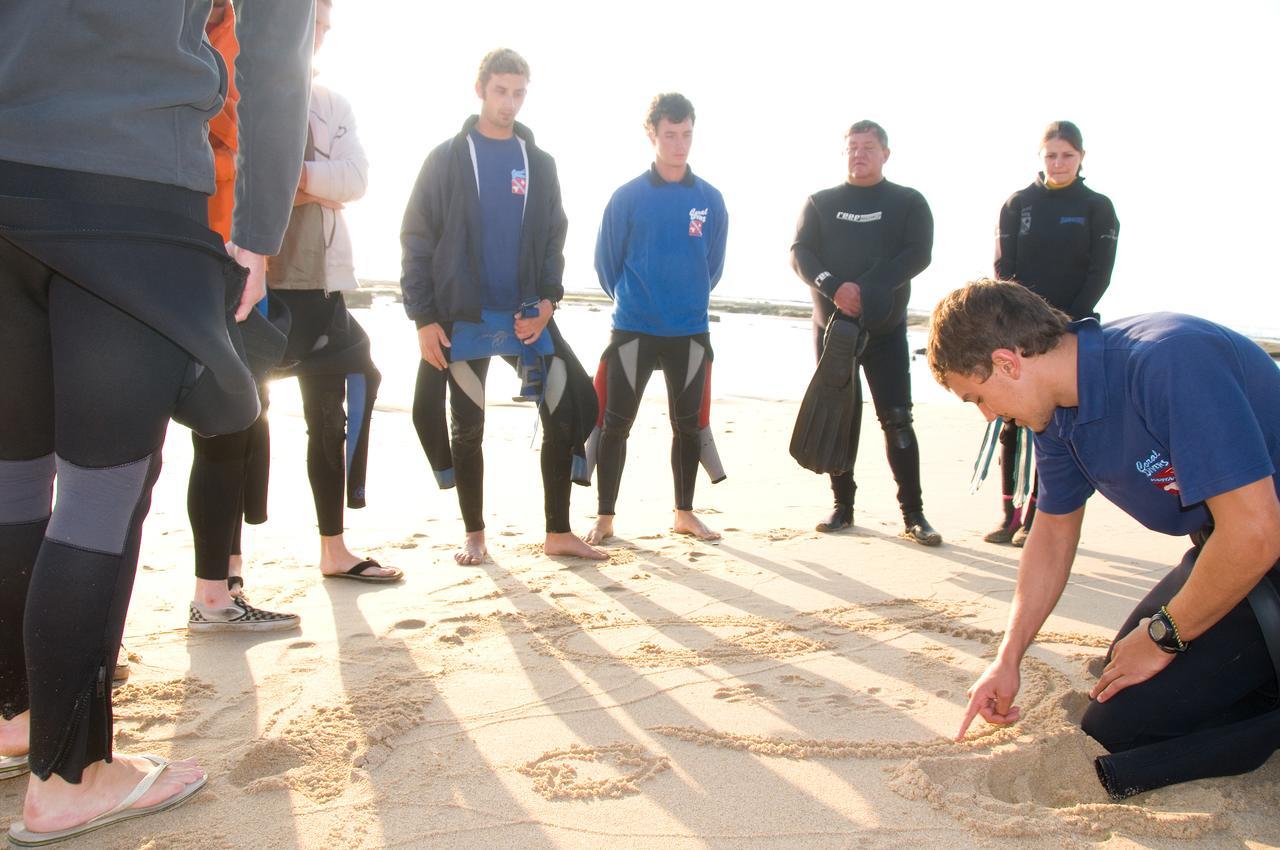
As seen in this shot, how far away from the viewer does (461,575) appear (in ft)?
12.4

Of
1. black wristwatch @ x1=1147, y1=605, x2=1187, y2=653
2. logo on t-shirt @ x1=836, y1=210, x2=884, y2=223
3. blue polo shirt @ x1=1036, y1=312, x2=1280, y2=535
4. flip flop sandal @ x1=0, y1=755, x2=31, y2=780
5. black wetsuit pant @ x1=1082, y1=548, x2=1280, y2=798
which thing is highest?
logo on t-shirt @ x1=836, y1=210, x2=884, y2=223

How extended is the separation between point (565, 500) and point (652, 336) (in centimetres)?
92

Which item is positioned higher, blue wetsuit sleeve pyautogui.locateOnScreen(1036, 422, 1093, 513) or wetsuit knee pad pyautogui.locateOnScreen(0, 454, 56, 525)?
blue wetsuit sleeve pyautogui.locateOnScreen(1036, 422, 1093, 513)

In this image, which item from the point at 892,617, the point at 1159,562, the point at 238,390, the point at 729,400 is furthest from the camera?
the point at 729,400

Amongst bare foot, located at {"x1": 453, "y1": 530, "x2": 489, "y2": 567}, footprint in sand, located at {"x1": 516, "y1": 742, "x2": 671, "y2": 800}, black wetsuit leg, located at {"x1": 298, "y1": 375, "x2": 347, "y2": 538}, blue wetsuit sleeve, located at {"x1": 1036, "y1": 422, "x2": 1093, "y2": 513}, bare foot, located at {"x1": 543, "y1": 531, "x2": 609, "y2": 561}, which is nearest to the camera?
footprint in sand, located at {"x1": 516, "y1": 742, "x2": 671, "y2": 800}

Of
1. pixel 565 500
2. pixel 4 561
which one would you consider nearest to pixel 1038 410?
pixel 4 561

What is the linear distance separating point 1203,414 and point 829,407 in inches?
101

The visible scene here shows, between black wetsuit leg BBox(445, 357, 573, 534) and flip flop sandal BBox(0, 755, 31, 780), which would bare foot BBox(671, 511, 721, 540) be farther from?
flip flop sandal BBox(0, 755, 31, 780)

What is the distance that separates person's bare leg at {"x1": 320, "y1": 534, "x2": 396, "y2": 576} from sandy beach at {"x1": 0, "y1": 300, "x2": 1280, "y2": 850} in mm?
62

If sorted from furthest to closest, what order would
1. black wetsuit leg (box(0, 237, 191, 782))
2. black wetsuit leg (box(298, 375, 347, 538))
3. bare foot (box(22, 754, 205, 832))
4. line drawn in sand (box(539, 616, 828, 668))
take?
black wetsuit leg (box(298, 375, 347, 538))
line drawn in sand (box(539, 616, 828, 668))
bare foot (box(22, 754, 205, 832))
black wetsuit leg (box(0, 237, 191, 782))

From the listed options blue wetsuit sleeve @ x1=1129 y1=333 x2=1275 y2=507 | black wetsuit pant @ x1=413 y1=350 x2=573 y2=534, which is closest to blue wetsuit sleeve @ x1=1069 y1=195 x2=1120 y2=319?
black wetsuit pant @ x1=413 y1=350 x2=573 y2=534

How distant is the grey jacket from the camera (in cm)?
157

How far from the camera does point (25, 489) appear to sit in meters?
1.94

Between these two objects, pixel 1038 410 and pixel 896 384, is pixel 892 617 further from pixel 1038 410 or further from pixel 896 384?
pixel 896 384
